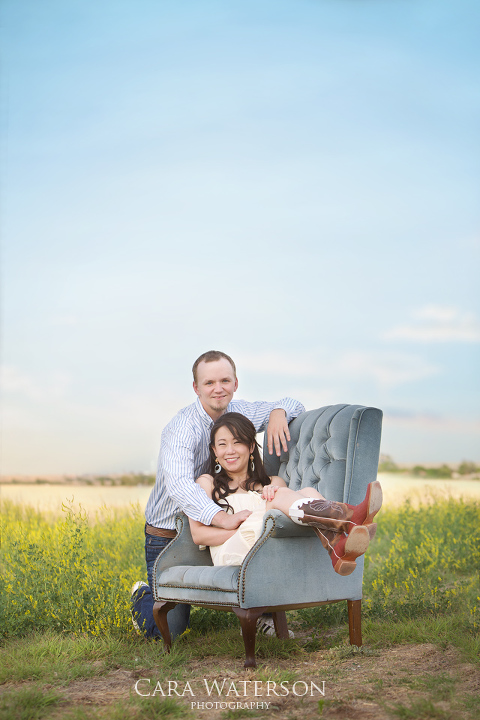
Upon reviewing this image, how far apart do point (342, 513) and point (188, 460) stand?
4.11 feet

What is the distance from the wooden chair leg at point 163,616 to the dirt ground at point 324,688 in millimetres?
317

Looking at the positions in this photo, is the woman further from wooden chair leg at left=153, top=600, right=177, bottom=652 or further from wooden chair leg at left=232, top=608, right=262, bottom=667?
wooden chair leg at left=153, top=600, right=177, bottom=652

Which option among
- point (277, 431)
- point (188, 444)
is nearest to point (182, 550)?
point (188, 444)

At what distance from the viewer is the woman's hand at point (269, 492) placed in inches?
154

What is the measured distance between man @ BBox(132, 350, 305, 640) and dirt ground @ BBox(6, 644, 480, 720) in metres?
0.71

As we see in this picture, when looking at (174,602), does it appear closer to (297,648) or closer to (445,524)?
(297,648)

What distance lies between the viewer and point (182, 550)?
4363 millimetres

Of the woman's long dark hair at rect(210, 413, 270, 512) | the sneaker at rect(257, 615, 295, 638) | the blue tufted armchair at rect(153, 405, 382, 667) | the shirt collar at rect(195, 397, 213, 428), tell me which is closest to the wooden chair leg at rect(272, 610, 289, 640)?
the blue tufted armchair at rect(153, 405, 382, 667)

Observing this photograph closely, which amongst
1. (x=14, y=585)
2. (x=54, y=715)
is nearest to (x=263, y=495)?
(x=54, y=715)

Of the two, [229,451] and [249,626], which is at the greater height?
[229,451]

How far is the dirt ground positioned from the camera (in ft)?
10.2

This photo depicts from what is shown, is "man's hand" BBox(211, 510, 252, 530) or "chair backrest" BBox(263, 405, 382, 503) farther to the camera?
"chair backrest" BBox(263, 405, 382, 503)

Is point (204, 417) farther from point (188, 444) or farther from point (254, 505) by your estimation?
point (254, 505)

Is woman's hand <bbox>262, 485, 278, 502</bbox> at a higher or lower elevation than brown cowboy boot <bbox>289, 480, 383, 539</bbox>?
higher
